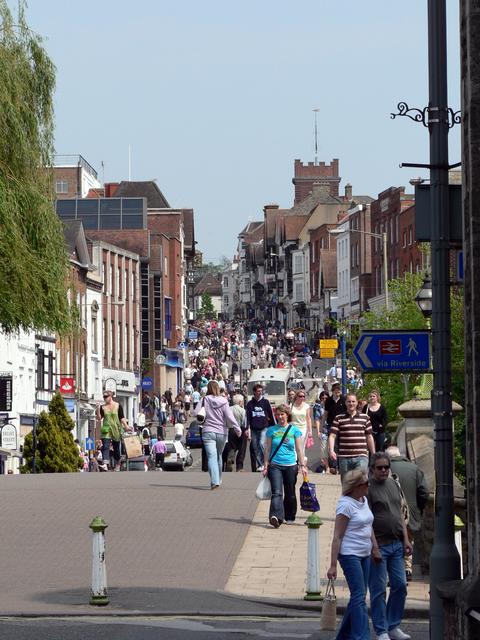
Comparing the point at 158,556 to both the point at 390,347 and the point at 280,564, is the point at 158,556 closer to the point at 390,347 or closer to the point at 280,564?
the point at 280,564

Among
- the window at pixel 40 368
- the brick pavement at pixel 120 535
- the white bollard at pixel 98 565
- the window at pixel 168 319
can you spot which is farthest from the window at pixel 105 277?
the white bollard at pixel 98 565

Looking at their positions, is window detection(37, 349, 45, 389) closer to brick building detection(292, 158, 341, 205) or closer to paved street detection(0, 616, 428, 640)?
paved street detection(0, 616, 428, 640)

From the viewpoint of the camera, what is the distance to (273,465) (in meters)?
21.5

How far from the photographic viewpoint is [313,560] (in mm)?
16109

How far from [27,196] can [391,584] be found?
11.6 metres

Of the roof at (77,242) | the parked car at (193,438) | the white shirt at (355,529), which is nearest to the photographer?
the white shirt at (355,529)

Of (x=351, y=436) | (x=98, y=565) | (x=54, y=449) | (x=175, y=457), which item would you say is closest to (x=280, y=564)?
(x=351, y=436)

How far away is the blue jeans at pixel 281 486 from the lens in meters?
21.4

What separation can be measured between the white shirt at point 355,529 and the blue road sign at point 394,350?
1.28 meters

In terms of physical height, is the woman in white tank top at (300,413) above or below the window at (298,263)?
below

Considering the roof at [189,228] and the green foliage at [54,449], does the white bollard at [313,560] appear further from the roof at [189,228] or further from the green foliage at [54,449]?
the roof at [189,228]

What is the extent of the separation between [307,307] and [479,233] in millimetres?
158726

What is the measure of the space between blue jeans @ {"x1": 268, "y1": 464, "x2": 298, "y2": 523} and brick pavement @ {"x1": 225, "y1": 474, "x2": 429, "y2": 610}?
0.28 m

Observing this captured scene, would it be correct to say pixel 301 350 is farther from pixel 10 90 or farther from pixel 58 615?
pixel 58 615
